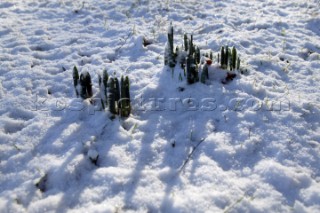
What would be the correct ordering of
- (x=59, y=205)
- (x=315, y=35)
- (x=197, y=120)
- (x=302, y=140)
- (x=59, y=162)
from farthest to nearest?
1. (x=315, y=35)
2. (x=197, y=120)
3. (x=302, y=140)
4. (x=59, y=162)
5. (x=59, y=205)

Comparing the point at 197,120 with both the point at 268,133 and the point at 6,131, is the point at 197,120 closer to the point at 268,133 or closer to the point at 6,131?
the point at 268,133

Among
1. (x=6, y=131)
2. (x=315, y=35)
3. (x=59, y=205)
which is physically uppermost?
(x=315, y=35)

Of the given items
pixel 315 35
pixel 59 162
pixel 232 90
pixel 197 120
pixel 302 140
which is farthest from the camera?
pixel 315 35

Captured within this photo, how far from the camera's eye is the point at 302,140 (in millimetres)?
3537

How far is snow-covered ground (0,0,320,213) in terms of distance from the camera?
300 centimetres

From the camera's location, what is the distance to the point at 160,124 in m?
3.81

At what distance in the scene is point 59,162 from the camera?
3312 mm

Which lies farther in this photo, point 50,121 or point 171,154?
point 50,121

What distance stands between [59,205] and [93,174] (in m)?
0.43

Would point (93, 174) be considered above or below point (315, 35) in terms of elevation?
below

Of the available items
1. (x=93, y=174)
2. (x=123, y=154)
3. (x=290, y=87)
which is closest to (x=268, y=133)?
(x=290, y=87)

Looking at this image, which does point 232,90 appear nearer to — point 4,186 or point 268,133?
point 268,133

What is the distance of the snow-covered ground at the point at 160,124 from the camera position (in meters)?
3.00

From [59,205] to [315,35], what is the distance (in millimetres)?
4860
